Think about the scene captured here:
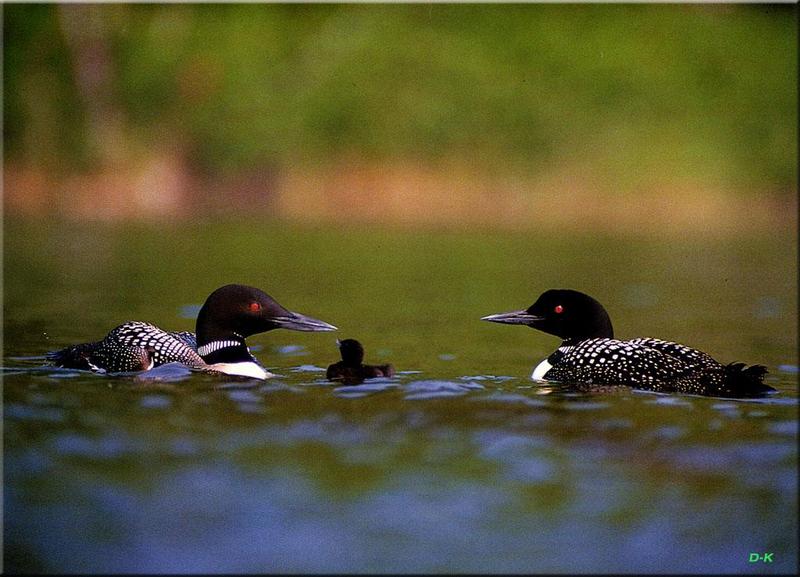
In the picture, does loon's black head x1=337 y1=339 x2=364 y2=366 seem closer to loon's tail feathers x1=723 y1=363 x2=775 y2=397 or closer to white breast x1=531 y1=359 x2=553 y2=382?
white breast x1=531 y1=359 x2=553 y2=382

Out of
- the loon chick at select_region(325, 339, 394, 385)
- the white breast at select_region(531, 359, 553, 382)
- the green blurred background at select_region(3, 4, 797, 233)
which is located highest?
the green blurred background at select_region(3, 4, 797, 233)

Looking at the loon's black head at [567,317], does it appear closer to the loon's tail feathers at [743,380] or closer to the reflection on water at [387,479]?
the reflection on water at [387,479]

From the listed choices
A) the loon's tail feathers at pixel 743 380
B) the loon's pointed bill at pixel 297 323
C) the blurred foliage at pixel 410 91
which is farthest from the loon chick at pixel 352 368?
the blurred foliage at pixel 410 91

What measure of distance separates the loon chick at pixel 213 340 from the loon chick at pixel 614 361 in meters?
1.11

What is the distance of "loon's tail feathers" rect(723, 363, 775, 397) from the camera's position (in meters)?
5.61

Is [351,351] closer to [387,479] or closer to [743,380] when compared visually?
[387,479]

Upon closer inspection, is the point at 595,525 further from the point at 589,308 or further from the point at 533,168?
the point at 533,168

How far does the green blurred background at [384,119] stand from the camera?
17.8 m

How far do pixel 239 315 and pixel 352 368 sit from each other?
60 centimetres

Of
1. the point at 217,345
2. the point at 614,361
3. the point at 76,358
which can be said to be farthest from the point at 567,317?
the point at 76,358

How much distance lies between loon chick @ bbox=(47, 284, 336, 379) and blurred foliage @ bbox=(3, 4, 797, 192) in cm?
1141

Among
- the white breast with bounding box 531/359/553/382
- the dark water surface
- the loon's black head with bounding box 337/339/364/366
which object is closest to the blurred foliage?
the dark water surface

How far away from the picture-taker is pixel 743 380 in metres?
5.62

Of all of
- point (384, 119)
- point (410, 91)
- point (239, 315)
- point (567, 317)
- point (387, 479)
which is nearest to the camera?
point (387, 479)
